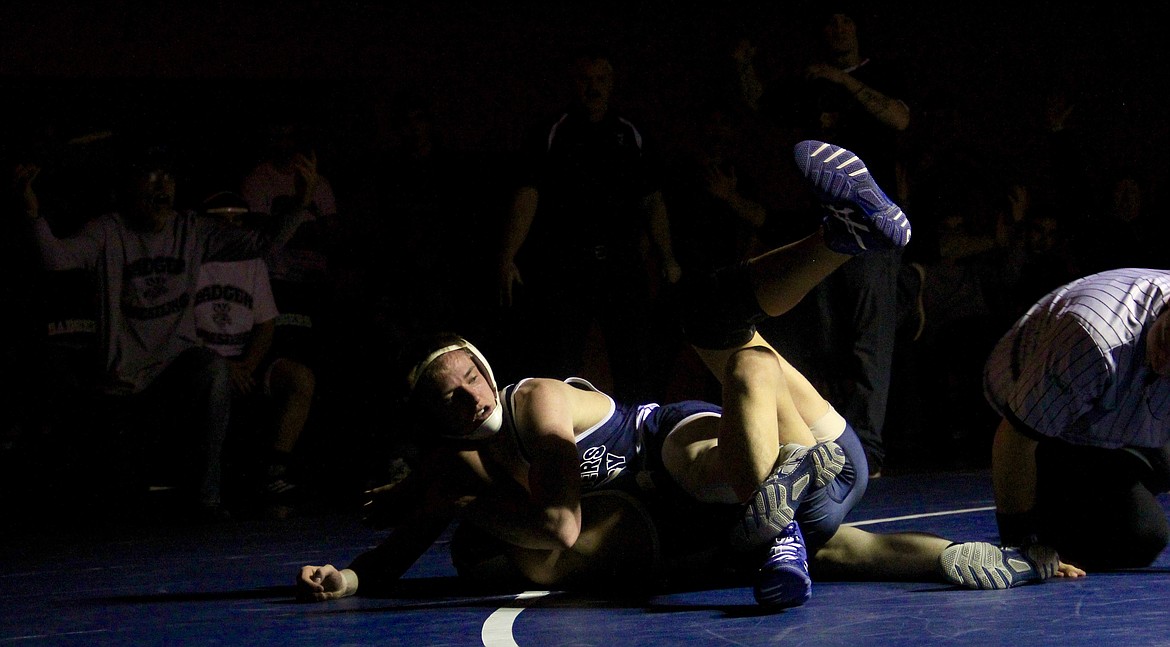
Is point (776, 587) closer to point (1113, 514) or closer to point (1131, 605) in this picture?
point (1131, 605)

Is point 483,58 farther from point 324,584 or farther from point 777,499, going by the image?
point 777,499

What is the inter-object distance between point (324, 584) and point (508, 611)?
1.68 feet

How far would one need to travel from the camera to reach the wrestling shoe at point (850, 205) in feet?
9.02

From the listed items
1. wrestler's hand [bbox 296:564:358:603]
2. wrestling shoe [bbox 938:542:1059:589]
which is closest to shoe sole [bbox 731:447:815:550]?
wrestling shoe [bbox 938:542:1059:589]

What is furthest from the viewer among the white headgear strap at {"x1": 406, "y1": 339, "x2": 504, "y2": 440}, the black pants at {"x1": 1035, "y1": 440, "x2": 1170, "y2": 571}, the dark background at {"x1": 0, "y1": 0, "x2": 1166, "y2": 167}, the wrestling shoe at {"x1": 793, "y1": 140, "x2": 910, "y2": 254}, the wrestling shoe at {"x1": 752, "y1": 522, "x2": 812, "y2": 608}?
the dark background at {"x1": 0, "y1": 0, "x2": 1166, "y2": 167}

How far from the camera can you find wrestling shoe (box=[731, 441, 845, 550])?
2662mm

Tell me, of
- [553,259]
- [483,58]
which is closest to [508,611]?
[553,259]

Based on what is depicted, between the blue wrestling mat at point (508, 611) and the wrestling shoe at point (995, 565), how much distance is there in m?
0.03

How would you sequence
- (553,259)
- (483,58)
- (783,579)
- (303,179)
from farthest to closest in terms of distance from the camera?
(483,58) → (303,179) → (553,259) → (783,579)

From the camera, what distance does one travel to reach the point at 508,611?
9.21 feet

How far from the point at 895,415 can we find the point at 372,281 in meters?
2.60

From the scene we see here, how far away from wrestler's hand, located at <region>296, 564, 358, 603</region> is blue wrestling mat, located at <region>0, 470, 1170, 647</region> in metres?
0.04

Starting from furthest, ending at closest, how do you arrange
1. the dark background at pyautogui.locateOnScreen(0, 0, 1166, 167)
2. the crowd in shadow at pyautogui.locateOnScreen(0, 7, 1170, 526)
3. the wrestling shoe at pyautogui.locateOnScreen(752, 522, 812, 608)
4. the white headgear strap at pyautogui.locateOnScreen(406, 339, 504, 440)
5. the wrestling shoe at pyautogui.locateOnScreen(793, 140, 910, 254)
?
1. the dark background at pyautogui.locateOnScreen(0, 0, 1166, 167)
2. the crowd in shadow at pyautogui.locateOnScreen(0, 7, 1170, 526)
3. the white headgear strap at pyautogui.locateOnScreen(406, 339, 504, 440)
4. the wrestling shoe at pyautogui.locateOnScreen(793, 140, 910, 254)
5. the wrestling shoe at pyautogui.locateOnScreen(752, 522, 812, 608)

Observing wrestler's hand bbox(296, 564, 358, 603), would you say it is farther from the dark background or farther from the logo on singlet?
the dark background
